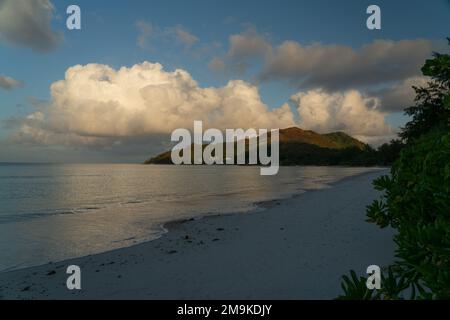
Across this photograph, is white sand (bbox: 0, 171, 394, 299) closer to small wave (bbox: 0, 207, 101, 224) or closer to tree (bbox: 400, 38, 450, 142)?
tree (bbox: 400, 38, 450, 142)

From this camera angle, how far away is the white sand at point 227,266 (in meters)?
7.25

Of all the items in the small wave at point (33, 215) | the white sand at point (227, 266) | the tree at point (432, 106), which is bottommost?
the small wave at point (33, 215)

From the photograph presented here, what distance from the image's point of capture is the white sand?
725 centimetres

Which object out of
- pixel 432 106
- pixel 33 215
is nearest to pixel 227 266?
pixel 432 106

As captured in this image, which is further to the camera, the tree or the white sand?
the white sand

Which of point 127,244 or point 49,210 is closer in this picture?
point 127,244

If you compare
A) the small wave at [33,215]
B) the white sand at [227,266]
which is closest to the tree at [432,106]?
the white sand at [227,266]

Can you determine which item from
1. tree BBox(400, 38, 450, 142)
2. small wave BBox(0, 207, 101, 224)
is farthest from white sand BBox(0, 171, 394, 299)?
small wave BBox(0, 207, 101, 224)

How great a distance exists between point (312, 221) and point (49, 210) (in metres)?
20.8

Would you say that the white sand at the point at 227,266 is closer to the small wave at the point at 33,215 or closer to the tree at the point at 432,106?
the tree at the point at 432,106

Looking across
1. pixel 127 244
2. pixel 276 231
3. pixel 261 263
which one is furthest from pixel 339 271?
pixel 127 244
